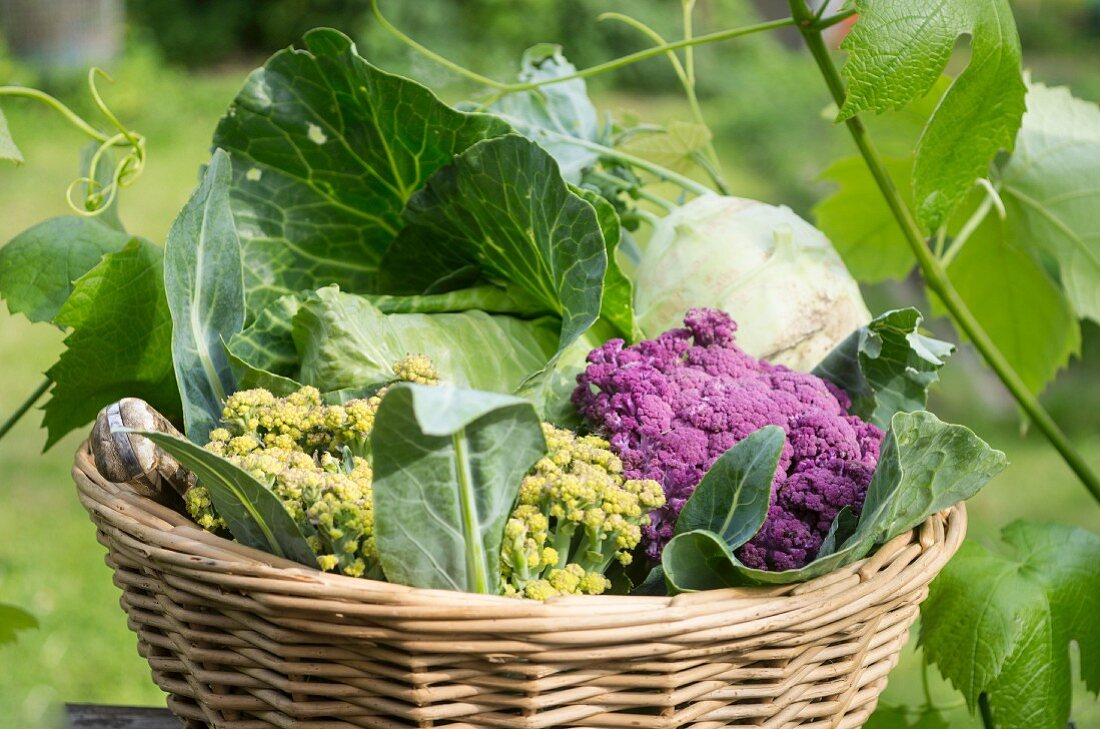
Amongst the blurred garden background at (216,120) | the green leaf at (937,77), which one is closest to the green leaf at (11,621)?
the blurred garden background at (216,120)

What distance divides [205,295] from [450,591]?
1.44ft

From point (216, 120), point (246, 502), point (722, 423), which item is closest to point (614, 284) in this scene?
point (722, 423)

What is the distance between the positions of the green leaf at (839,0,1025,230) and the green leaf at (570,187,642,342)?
252 mm

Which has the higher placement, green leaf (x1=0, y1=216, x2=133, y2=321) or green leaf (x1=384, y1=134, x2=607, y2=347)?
green leaf (x1=384, y1=134, x2=607, y2=347)

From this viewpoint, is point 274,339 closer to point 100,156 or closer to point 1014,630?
point 100,156

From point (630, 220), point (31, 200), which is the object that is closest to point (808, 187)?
point (31, 200)

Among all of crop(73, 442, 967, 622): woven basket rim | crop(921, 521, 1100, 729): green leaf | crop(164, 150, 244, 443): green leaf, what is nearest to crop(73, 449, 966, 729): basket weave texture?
crop(73, 442, 967, 622): woven basket rim

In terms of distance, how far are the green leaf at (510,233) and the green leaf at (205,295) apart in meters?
0.19

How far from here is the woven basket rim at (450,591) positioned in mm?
657

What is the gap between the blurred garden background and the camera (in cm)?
231

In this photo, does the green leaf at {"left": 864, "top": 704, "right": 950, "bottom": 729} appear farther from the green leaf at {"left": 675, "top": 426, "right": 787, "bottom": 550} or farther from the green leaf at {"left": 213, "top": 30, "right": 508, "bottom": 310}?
the green leaf at {"left": 213, "top": 30, "right": 508, "bottom": 310}

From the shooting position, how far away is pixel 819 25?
978mm

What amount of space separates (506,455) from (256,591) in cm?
17

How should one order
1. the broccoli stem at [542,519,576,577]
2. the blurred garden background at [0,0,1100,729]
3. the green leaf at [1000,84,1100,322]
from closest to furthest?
the broccoli stem at [542,519,576,577], the green leaf at [1000,84,1100,322], the blurred garden background at [0,0,1100,729]
